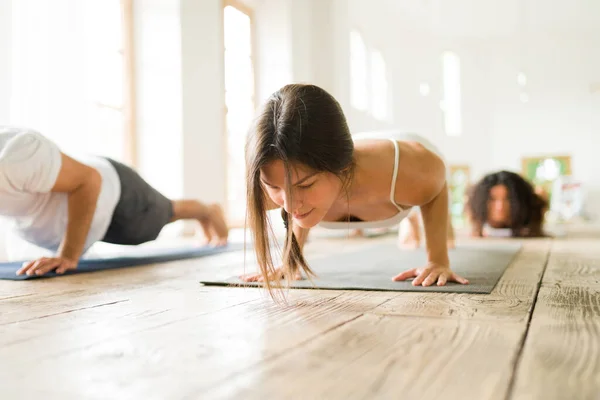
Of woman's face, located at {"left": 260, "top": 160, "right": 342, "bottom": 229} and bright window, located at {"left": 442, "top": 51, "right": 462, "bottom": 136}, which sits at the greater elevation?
bright window, located at {"left": 442, "top": 51, "right": 462, "bottom": 136}

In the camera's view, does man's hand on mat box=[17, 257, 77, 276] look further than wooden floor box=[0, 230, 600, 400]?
Yes

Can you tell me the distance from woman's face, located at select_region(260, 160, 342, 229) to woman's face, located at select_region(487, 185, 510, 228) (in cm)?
308

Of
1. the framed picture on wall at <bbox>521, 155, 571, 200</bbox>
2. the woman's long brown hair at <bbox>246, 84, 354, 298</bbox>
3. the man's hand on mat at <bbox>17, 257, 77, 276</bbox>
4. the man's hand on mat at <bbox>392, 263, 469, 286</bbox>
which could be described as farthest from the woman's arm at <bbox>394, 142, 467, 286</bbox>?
the framed picture on wall at <bbox>521, 155, 571, 200</bbox>

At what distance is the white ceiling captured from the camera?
7.96 metres

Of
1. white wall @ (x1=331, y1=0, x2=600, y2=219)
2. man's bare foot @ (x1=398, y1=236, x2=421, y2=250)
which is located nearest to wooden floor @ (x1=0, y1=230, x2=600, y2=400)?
man's bare foot @ (x1=398, y1=236, x2=421, y2=250)

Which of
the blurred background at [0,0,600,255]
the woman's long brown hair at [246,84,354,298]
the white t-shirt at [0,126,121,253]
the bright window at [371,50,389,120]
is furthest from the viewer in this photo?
the bright window at [371,50,389,120]

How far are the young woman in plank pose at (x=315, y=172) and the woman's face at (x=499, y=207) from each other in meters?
2.70

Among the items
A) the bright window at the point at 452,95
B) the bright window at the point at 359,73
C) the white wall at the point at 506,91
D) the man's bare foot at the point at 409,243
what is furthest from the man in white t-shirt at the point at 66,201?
the bright window at the point at 452,95

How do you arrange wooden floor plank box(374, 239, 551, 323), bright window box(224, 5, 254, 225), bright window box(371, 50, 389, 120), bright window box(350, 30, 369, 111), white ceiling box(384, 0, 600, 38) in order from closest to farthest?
1. wooden floor plank box(374, 239, 551, 323)
2. bright window box(224, 5, 254, 225)
3. bright window box(350, 30, 369, 111)
4. white ceiling box(384, 0, 600, 38)
5. bright window box(371, 50, 389, 120)

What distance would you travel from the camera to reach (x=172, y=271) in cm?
180

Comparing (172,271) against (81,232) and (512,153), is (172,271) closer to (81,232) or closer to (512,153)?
(81,232)

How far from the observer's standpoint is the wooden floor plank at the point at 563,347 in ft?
1.82

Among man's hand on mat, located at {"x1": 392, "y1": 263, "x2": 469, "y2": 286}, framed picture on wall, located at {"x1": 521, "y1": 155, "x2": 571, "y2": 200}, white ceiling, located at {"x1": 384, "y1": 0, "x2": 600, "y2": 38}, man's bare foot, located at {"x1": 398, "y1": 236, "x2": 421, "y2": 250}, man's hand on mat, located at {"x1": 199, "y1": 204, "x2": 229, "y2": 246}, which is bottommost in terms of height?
man's bare foot, located at {"x1": 398, "y1": 236, "x2": 421, "y2": 250}

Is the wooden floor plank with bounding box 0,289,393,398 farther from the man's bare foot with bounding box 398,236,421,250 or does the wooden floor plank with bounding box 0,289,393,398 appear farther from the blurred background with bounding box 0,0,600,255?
the blurred background with bounding box 0,0,600,255
